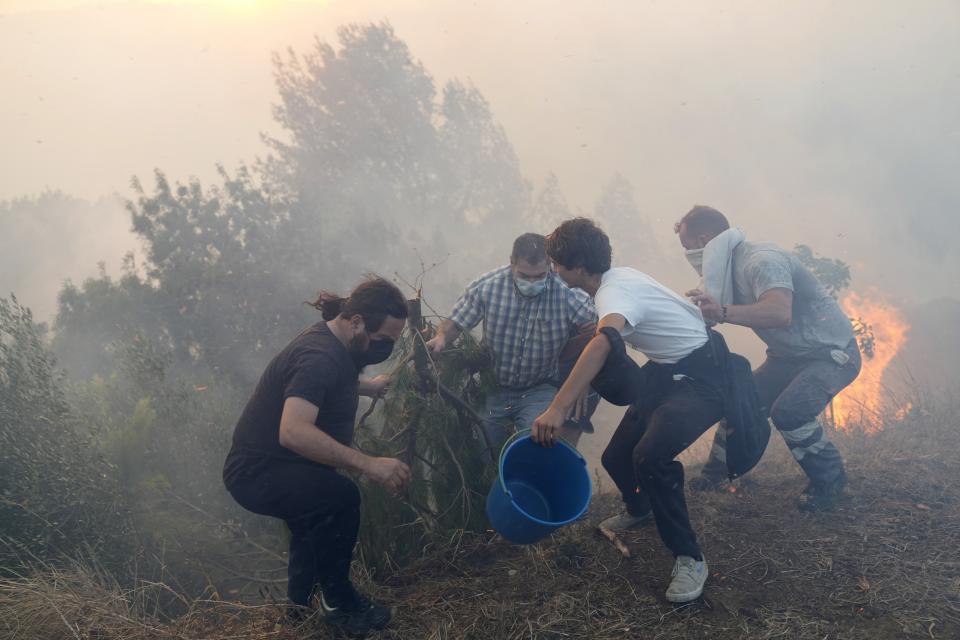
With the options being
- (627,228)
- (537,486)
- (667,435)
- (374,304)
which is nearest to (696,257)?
(667,435)

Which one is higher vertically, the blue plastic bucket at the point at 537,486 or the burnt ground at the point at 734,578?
the blue plastic bucket at the point at 537,486

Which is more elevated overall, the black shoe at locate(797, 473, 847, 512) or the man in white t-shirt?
the man in white t-shirt

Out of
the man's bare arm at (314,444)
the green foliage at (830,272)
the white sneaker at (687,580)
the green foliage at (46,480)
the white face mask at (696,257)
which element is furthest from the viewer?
the green foliage at (830,272)

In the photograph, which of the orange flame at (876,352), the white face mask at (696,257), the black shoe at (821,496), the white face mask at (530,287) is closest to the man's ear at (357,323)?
the white face mask at (530,287)

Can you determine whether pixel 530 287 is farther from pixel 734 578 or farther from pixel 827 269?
pixel 827 269

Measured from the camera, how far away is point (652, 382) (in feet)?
12.3

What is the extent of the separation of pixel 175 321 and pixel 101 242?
35.2 meters

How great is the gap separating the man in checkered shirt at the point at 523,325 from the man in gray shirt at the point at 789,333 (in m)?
0.99

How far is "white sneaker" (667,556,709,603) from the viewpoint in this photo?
3193 millimetres

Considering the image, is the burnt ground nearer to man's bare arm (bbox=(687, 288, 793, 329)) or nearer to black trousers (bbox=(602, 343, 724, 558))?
black trousers (bbox=(602, 343, 724, 558))

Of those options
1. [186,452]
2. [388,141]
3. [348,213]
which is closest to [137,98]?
[388,141]

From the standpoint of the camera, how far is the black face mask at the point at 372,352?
10.8 feet

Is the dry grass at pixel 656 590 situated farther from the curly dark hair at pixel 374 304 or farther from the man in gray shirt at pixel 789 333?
the curly dark hair at pixel 374 304

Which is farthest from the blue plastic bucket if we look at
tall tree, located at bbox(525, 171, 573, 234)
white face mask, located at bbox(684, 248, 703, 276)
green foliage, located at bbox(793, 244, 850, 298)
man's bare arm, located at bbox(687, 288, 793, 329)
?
tall tree, located at bbox(525, 171, 573, 234)
